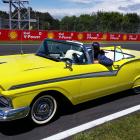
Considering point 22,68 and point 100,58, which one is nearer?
point 22,68

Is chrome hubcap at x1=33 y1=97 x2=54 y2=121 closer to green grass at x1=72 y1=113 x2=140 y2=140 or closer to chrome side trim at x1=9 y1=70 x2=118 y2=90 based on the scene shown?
chrome side trim at x1=9 y1=70 x2=118 y2=90

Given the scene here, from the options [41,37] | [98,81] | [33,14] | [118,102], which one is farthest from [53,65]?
[33,14]

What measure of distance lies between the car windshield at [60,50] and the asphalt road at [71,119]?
3.43 feet

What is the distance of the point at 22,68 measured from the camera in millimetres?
5625

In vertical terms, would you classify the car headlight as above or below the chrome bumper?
above

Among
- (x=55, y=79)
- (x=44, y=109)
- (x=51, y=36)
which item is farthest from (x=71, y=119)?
(x=51, y=36)

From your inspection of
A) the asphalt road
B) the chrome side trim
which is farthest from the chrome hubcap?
the chrome side trim

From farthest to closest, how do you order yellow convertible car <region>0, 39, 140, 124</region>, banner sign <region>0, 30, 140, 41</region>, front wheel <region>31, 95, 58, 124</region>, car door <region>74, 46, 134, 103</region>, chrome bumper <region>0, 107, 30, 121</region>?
banner sign <region>0, 30, 140, 41</region> → car door <region>74, 46, 134, 103</region> → front wheel <region>31, 95, 58, 124</region> → yellow convertible car <region>0, 39, 140, 124</region> → chrome bumper <region>0, 107, 30, 121</region>

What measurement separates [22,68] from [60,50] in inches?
54.4

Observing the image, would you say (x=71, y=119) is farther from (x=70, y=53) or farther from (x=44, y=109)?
(x=70, y=53)

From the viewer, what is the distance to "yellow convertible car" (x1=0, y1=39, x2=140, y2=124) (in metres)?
5.10

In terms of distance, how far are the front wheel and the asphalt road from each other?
0.38ft

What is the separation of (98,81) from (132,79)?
1310 millimetres

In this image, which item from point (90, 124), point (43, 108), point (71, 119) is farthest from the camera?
point (71, 119)
